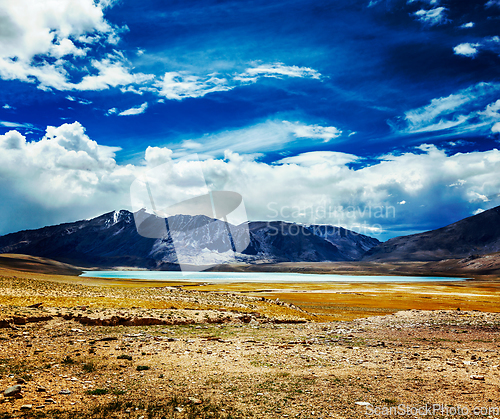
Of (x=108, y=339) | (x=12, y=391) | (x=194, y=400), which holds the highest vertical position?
(x=12, y=391)

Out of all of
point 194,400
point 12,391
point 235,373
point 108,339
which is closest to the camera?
point 12,391

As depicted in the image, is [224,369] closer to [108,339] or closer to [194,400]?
[194,400]

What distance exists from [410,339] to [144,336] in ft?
58.4

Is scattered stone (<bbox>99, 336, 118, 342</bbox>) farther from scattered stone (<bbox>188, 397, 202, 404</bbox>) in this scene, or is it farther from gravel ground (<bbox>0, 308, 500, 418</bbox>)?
scattered stone (<bbox>188, 397, 202, 404</bbox>)

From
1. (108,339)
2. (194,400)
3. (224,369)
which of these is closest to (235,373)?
(224,369)

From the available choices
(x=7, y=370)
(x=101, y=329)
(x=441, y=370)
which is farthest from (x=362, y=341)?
(x=7, y=370)

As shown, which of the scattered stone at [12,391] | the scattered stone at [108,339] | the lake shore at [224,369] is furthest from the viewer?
the scattered stone at [108,339]

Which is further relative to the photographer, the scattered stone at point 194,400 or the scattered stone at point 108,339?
the scattered stone at point 108,339

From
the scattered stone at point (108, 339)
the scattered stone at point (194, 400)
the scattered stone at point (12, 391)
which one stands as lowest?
the scattered stone at point (108, 339)

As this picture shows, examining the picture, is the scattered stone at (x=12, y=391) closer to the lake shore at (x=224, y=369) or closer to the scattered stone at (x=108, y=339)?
the lake shore at (x=224, y=369)

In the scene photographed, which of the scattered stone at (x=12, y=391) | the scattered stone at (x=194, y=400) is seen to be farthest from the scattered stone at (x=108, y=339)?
the scattered stone at (x=194, y=400)

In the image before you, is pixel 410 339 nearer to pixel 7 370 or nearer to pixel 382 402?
→ pixel 382 402

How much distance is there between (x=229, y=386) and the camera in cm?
1190

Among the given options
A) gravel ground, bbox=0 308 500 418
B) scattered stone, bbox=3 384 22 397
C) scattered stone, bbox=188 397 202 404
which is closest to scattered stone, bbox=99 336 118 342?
gravel ground, bbox=0 308 500 418
